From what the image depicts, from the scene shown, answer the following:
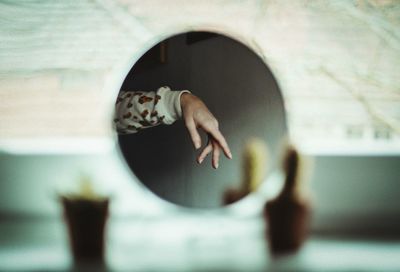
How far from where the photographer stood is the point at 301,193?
0.96m

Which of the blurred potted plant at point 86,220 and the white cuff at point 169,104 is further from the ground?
the white cuff at point 169,104

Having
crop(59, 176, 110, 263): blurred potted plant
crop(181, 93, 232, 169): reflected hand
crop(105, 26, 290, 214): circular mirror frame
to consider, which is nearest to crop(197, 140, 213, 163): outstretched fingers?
crop(181, 93, 232, 169): reflected hand

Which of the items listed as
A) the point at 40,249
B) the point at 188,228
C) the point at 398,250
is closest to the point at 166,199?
the point at 188,228

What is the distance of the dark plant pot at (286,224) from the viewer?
3.08 feet

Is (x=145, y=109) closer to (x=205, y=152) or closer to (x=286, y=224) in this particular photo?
(x=205, y=152)

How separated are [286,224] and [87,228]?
0.42 metres

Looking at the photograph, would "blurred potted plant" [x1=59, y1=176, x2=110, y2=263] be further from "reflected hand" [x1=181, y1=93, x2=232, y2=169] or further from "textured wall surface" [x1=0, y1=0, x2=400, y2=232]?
"reflected hand" [x1=181, y1=93, x2=232, y2=169]

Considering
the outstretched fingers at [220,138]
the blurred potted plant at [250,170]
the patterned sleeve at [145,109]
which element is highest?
the patterned sleeve at [145,109]

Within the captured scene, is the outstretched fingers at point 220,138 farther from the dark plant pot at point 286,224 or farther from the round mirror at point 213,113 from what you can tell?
the dark plant pot at point 286,224

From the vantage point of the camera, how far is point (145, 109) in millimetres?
933

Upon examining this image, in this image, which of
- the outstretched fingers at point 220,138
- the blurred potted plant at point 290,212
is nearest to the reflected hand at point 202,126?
the outstretched fingers at point 220,138

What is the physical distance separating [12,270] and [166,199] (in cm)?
34

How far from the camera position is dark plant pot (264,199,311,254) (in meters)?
0.94

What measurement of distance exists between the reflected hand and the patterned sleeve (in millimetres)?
17
